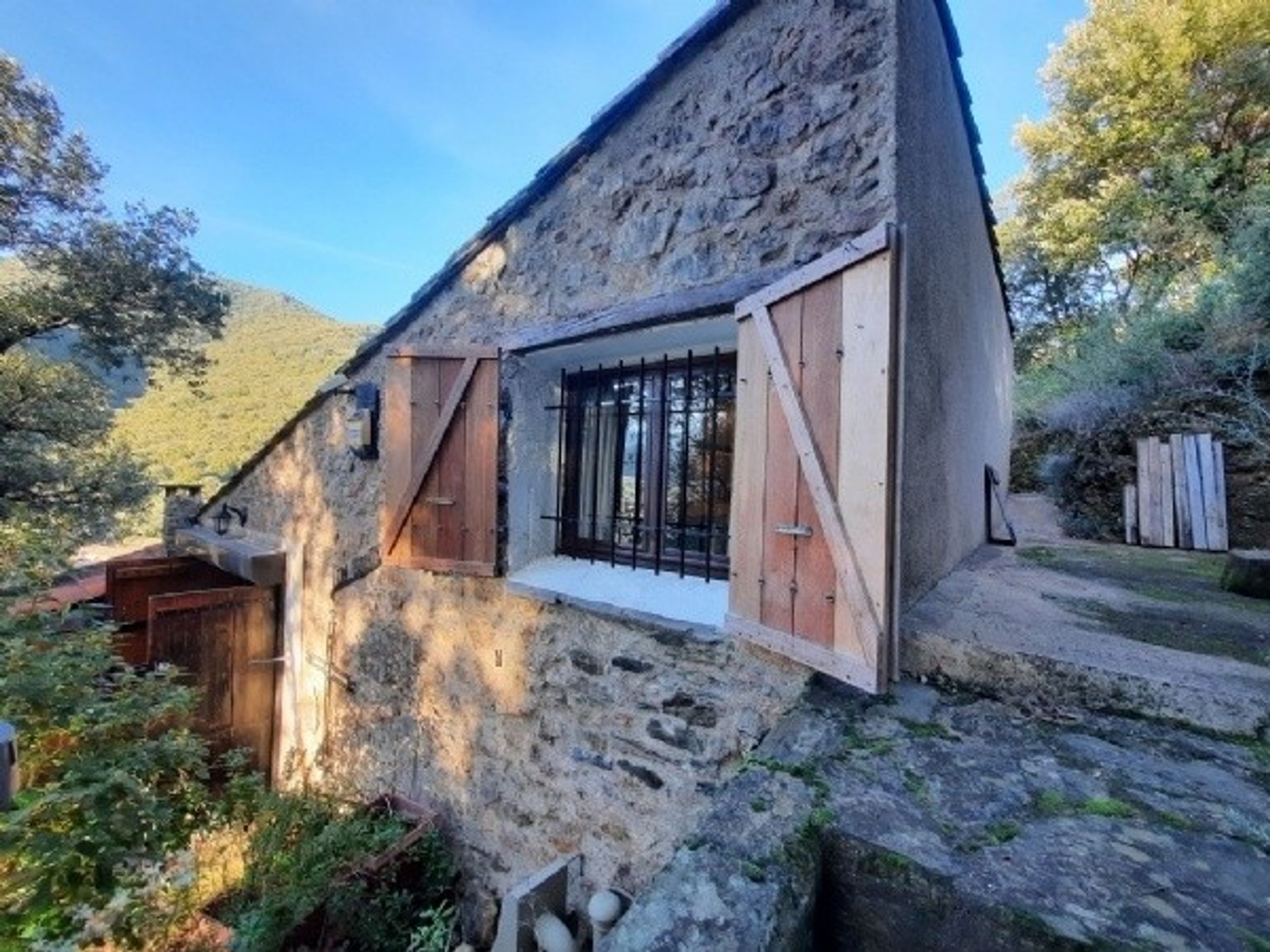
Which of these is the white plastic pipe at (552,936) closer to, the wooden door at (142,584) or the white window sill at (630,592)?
the white window sill at (630,592)

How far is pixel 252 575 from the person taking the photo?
5285 millimetres

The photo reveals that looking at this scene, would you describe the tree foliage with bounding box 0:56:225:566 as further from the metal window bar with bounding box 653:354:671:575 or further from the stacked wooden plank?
the stacked wooden plank

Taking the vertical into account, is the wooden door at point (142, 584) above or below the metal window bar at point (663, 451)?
below

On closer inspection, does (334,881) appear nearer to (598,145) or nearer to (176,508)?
(598,145)

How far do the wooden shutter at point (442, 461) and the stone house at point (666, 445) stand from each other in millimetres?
21

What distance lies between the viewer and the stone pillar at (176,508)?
7234 millimetres

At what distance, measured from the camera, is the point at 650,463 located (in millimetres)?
3332

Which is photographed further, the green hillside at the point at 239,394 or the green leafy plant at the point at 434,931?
the green hillside at the point at 239,394

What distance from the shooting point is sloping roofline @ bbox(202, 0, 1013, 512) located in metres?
2.82

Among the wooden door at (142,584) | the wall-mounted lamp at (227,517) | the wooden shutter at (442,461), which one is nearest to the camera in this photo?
the wooden shutter at (442,461)

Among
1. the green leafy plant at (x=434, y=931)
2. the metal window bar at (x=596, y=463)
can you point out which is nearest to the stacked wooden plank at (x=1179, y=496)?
the metal window bar at (x=596, y=463)

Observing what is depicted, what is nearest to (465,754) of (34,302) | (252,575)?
(252,575)

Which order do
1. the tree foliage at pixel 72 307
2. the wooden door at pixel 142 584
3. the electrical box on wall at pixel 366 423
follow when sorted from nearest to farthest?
the electrical box on wall at pixel 366 423 < the wooden door at pixel 142 584 < the tree foliage at pixel 72 307

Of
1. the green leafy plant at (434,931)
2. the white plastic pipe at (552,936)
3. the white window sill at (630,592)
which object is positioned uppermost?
Result: the white window sill at (630,592)
